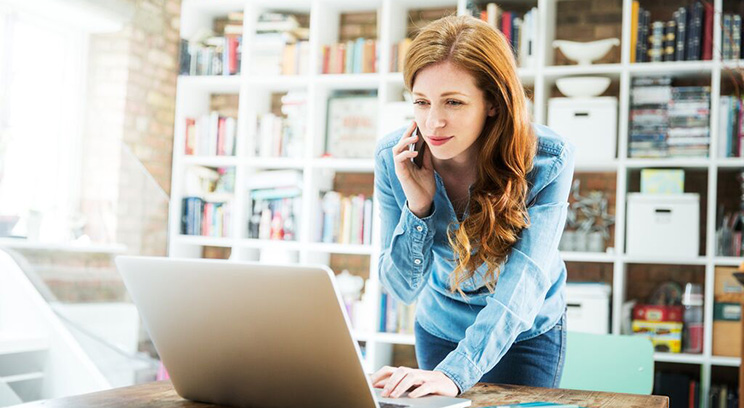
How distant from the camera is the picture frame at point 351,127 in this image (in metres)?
4.45

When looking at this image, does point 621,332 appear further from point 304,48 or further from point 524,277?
point 524,277

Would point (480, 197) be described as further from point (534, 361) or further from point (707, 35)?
point (707, 35)

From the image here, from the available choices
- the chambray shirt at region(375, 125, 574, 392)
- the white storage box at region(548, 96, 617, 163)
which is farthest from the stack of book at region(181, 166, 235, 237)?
the chambray shirt at region(375, 125, 574, 392)

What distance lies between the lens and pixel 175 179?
4633 mm

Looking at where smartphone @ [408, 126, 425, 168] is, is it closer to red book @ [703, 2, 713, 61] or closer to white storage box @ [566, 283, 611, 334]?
white storage box @ [566, 283, 611, 334]

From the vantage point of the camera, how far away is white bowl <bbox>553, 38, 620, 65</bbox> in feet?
13.1

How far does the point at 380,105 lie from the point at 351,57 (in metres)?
0.37

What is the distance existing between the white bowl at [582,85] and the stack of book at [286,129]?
1.36 m

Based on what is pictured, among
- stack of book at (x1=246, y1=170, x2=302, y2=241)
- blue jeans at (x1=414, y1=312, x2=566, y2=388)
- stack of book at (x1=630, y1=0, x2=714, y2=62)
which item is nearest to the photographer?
blue jeans at (x1=414, y1=312, x2=566, y2=388)

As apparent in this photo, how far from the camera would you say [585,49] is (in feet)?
13.2

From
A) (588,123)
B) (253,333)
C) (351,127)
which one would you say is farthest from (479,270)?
(351,127)

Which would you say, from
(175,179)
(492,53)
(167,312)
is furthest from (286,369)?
(175,179)

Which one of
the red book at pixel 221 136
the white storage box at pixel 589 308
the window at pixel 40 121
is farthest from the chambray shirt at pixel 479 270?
the red book at pixel 221 136

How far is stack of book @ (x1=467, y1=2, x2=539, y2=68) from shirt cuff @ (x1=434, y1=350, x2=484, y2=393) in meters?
2.97
